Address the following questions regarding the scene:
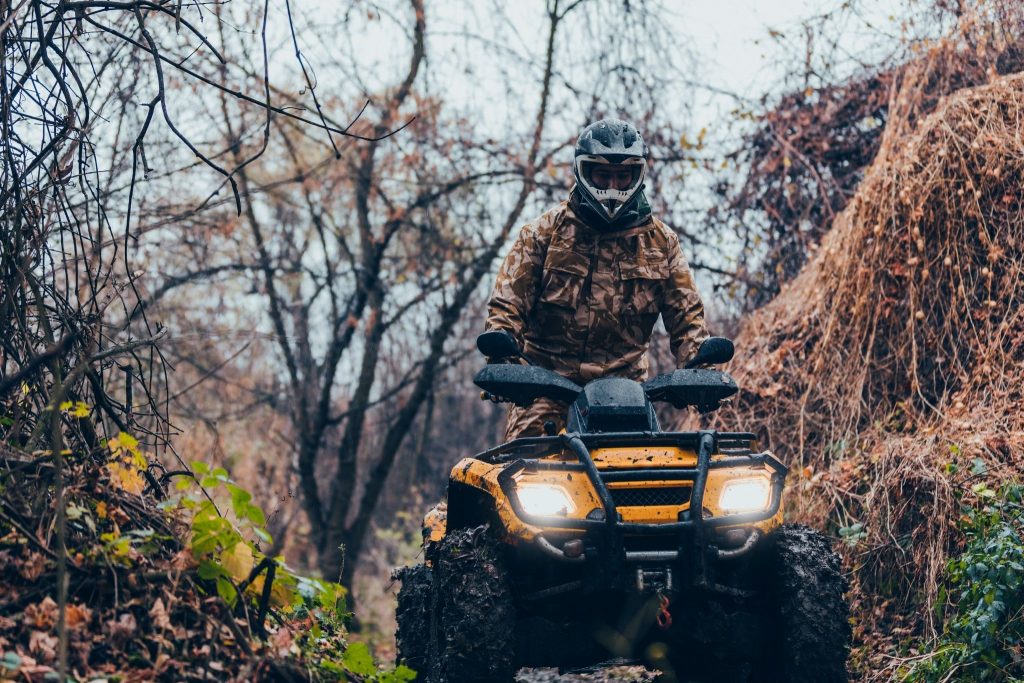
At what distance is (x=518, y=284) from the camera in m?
6.31

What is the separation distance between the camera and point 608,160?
19.5ft

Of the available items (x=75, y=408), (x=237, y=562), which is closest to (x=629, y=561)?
(x=237, y=562)

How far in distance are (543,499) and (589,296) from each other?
1.79 meters

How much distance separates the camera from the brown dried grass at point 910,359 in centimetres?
708

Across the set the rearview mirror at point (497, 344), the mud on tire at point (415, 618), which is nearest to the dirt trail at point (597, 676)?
the mud on tire at point (415, 618)

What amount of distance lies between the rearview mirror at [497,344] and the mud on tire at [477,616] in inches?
33.5

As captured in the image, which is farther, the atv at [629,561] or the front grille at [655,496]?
the front grille at [655,496]

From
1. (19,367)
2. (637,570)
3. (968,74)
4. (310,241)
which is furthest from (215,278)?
(637,570)

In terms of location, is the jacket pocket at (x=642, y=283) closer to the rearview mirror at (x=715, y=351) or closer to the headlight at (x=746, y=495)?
the rearview mirror at (x=715, y=351)

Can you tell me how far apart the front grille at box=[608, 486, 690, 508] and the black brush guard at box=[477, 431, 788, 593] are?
67 mm

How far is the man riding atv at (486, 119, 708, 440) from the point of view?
6219 mm

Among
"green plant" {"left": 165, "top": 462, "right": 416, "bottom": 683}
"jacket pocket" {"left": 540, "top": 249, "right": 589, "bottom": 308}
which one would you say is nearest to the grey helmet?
"jacket pocket" {"left": 540, "top": 249, "right": 589, "bottom": 308}

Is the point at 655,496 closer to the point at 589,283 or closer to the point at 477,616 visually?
the point at 477,616

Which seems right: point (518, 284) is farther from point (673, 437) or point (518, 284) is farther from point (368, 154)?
point (368, 154)
